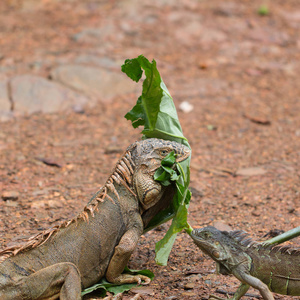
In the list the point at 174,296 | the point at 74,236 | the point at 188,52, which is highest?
the point at 188,52

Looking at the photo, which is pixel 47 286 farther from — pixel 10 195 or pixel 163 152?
pixel 10 195

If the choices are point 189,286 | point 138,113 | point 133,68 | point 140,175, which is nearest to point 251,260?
point 189,286

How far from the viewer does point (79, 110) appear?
1116 centimetres

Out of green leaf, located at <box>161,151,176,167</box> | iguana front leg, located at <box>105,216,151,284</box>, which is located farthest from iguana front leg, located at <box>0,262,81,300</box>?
green leaf, located at <box>161,151,176,167</box>

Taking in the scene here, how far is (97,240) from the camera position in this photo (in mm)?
5027

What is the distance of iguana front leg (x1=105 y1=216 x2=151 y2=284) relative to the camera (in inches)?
198

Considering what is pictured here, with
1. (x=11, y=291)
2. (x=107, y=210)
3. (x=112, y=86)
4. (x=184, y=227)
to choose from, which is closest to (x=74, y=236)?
(x=107, y=210)

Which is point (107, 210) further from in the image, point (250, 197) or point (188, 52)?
point (188, 52)

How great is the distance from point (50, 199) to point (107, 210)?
2393 millimetres

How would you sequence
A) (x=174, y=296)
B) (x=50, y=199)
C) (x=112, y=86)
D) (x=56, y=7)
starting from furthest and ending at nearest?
(x=56, y=7), (x=112, y=86), (x=50, y=199), (x=174, y=296)

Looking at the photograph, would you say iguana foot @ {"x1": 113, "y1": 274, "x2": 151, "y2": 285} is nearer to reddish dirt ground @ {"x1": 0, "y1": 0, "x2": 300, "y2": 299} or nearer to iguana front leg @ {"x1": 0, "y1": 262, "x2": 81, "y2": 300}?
reddish dirt ground @ {"x1": 0, "y1": 0, "x2": 300, "y2": 299}

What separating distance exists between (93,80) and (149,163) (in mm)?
7170

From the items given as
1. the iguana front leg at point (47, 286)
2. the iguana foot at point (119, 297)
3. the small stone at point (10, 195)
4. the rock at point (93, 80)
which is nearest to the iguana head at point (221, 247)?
the iguana foot at point (119, 297)

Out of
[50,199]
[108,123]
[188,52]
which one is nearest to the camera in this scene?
[50,199]
